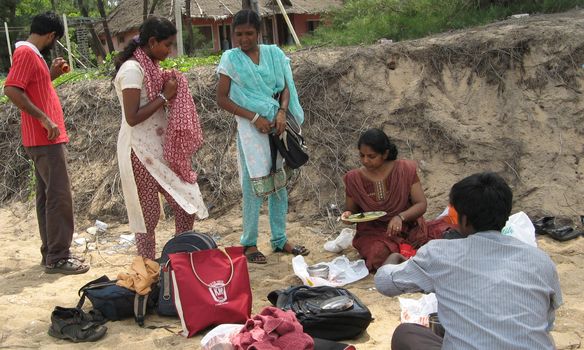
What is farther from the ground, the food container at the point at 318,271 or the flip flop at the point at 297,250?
the food container at the point at 318,271

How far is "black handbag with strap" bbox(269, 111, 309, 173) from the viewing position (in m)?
4.37

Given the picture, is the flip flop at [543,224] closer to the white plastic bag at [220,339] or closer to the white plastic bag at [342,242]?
the white plastic bag at [342,242]

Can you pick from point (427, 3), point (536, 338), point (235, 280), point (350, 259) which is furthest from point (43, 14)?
point (427, 3)

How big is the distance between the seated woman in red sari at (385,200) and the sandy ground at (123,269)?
28 centimetres

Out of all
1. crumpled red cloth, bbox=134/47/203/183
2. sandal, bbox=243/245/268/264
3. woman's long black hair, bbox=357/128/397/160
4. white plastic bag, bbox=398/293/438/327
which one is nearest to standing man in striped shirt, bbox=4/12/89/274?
crumpled red cloth, bbox=134/47/203/183

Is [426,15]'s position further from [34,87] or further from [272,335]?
[272,335]

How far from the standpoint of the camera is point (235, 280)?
3.42 metres

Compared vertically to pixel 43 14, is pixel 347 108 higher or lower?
lower

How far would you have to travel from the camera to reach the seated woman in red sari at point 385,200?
4.14 metres

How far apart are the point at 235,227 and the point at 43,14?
2.51 meters

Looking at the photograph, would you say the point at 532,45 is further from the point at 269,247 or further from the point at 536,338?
the point at 536,338

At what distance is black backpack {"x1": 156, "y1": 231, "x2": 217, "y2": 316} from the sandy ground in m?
0.09

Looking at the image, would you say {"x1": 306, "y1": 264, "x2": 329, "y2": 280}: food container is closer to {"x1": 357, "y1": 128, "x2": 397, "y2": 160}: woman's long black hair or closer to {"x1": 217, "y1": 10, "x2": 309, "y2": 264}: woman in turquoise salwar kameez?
{"x1": 217, "y1": 10, "x2": 309, "y2": 264}: woman in turquoise salwar kameez

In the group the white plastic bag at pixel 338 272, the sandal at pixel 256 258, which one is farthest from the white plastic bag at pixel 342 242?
the sandal at pixel 256 258
